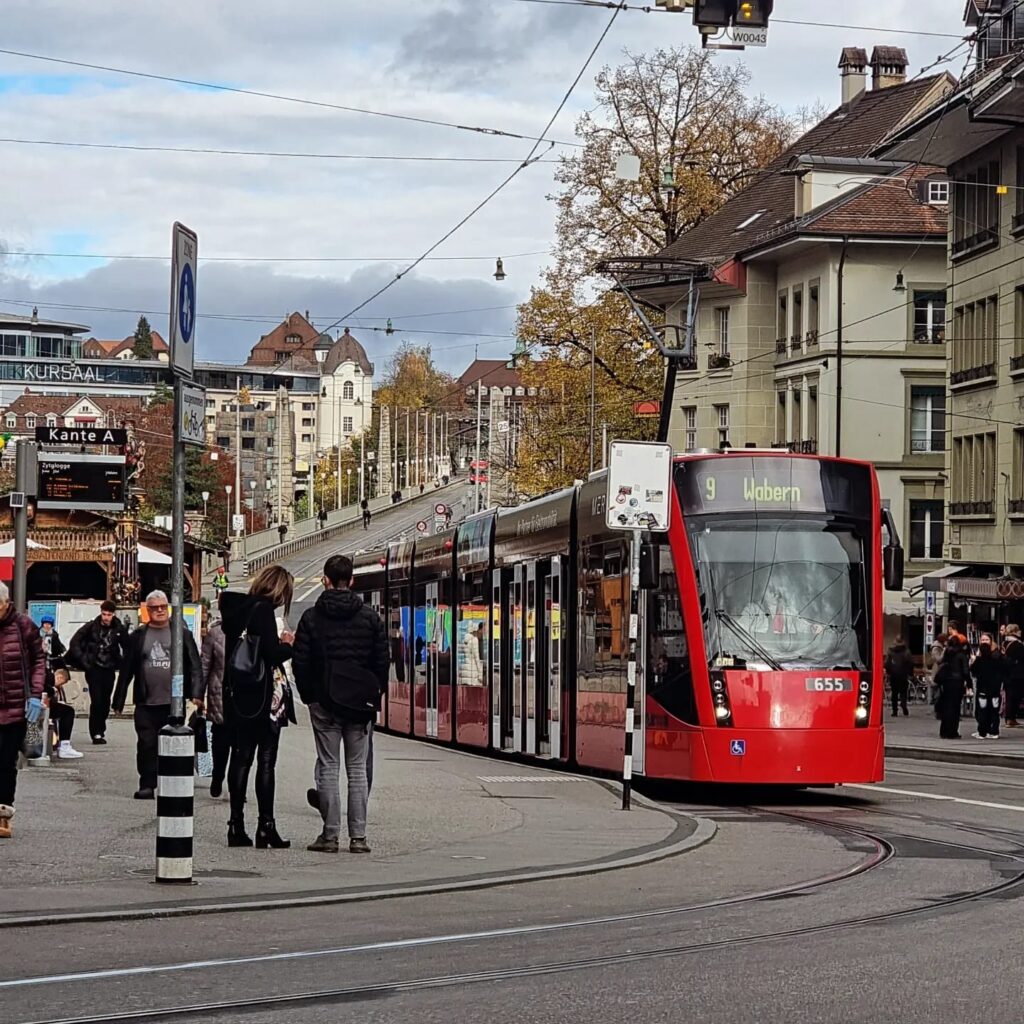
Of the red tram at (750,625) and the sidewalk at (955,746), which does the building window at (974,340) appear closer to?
the sidewalk at (955,746)

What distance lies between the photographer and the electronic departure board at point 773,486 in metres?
19.3

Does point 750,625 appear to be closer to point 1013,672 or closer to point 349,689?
point 349,689

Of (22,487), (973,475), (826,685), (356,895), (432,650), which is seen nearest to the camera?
(356,895)

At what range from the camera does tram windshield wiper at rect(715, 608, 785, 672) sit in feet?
61.0

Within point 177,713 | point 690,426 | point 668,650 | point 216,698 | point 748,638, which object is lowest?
point 216,698

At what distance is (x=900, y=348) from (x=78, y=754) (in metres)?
43.0

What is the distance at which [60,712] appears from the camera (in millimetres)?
21844

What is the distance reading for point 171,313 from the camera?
1139cm

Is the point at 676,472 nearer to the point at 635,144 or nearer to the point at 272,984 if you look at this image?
the point at 272,984

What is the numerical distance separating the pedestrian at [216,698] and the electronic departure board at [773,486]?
4647 millimetres

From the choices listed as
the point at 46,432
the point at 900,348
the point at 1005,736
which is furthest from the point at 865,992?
the point at 900,348

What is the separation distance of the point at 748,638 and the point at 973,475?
32.3 metres

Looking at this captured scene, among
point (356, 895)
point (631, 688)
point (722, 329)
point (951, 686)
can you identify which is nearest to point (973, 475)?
point (951, 686)

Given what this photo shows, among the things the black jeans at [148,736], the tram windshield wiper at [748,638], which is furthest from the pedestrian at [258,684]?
the tram windshield wiper at [748,638]
